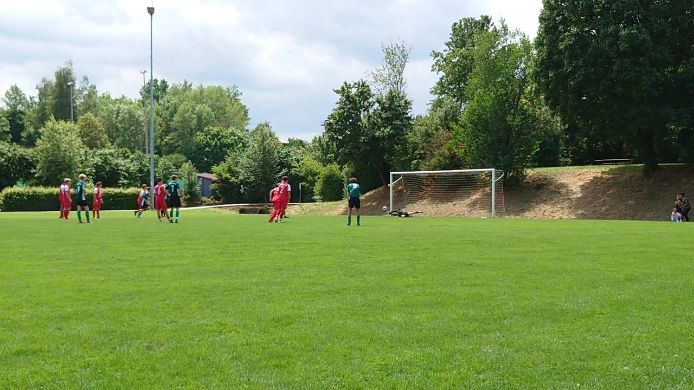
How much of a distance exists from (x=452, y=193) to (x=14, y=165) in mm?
47641

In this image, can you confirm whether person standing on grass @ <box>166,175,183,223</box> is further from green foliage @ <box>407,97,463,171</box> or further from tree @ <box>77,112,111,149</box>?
tree @ <box>77,112,111,149</box>

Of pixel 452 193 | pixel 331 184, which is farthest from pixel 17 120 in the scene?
pixel 452 193

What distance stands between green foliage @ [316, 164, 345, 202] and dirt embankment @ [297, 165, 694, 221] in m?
15.6

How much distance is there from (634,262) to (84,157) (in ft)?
221

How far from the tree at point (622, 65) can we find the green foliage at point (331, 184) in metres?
25.1

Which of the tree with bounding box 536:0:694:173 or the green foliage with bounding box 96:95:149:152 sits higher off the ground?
the green foliage with bounding box 96:95:149:152

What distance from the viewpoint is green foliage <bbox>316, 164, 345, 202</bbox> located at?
5925cm

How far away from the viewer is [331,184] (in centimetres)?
5994

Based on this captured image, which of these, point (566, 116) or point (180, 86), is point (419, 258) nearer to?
point (566, 116)

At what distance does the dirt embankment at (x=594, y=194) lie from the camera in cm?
3558

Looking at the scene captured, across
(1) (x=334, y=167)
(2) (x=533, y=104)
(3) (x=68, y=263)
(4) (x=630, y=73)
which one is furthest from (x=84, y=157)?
(3) (x=68, y=263)

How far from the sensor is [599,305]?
777cm

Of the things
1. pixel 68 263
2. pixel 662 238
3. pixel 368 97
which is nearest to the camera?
pixel 68 263

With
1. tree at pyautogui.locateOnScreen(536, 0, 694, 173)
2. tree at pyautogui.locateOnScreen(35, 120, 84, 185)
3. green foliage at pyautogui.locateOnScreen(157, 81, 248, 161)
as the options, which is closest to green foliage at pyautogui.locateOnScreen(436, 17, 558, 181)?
tree at pyautogui.locateOnScreen(536, 0, 694, 173)
